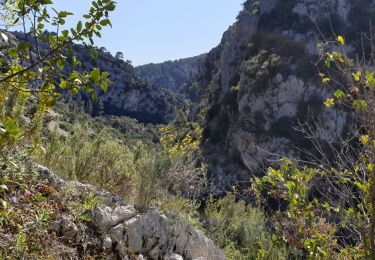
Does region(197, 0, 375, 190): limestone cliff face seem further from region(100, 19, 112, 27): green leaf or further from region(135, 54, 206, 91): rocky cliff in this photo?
region(135, 54, 206, 91): rocky cliff

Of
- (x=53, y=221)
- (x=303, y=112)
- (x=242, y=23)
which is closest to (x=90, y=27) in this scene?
(x=53, y=221)

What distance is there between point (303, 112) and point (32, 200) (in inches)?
1500

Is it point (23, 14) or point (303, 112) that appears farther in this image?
point (303, 112)

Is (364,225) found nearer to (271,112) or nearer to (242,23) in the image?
(271,112)

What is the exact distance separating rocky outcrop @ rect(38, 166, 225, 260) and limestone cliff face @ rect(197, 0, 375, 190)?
29.3m

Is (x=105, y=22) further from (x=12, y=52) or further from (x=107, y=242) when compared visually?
(x=107, y=242)

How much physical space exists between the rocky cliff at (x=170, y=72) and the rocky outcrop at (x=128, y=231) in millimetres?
155088

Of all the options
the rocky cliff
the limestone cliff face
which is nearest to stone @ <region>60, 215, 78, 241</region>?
the limestone cliff face

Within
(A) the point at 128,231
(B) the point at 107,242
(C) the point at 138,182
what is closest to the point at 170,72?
(C) the point at 138,182

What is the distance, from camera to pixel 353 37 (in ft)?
145

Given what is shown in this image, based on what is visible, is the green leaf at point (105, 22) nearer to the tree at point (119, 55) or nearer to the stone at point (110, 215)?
the stone at point (110, 215)

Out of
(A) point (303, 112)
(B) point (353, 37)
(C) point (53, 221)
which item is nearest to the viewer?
(C) point (53, 221)

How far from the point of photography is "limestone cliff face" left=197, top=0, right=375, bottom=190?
39.0 metres

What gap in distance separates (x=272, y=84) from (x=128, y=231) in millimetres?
40163
